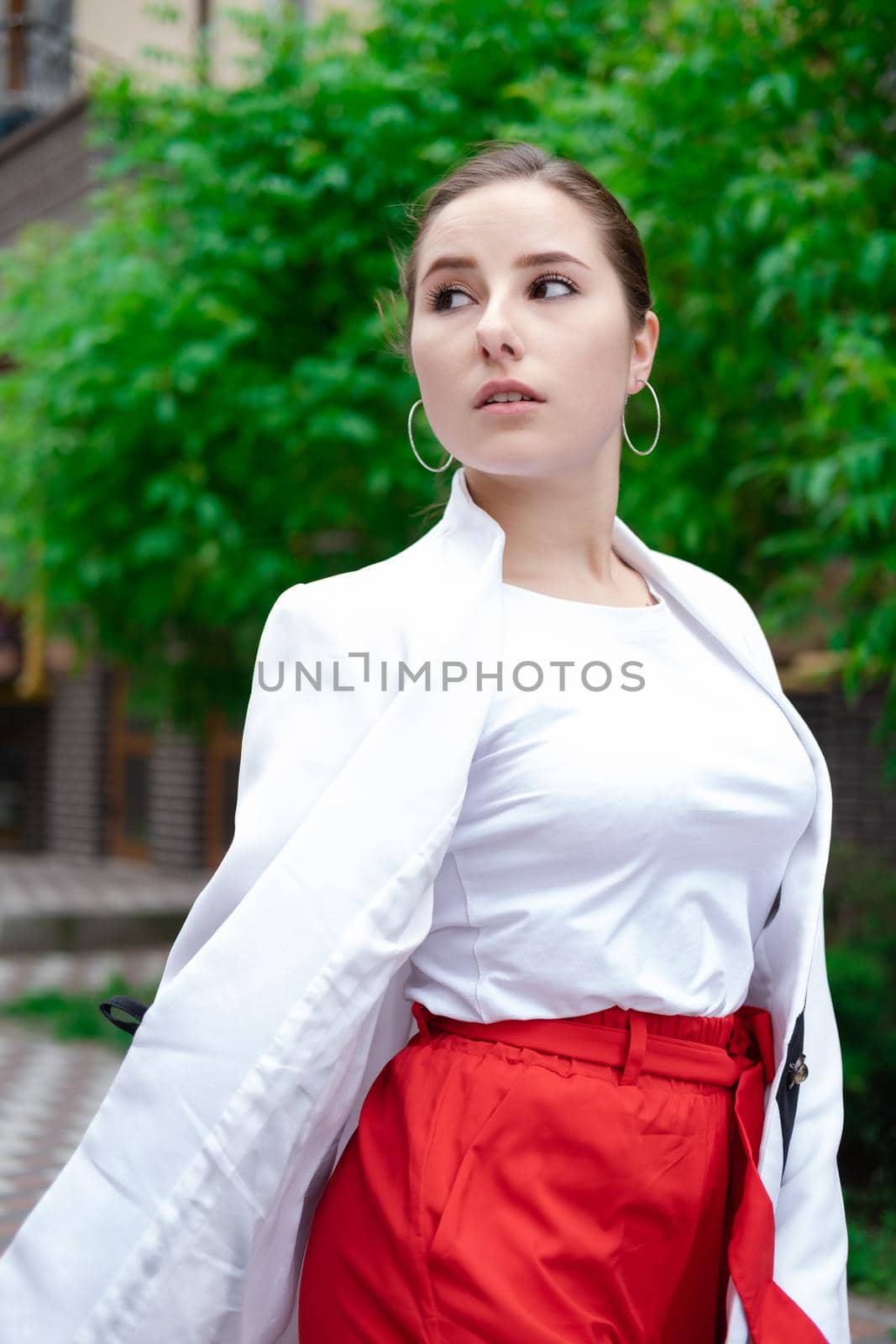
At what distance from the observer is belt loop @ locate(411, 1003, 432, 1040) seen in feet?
4.83

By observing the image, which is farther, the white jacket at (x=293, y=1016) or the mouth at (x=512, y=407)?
the mouth at (x=512, y=407)

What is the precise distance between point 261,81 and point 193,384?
1668 millimetres

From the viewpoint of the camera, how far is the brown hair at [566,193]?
1.55m

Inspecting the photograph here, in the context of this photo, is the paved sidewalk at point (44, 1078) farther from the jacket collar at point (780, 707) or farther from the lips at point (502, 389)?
the lips at point (502, 389)

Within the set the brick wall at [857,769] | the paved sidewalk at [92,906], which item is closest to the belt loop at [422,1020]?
the brick wall at [857,769]

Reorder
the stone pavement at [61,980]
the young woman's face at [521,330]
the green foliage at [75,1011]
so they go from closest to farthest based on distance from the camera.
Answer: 1. the young woman's face at [521,330]
2. the stone pavement at [61,980]
3. the green foliage at [75,1011]

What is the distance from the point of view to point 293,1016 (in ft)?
4.26

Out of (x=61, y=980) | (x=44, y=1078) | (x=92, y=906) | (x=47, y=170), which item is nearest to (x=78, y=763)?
(x=92, y=906)

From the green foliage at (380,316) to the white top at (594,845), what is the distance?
7.12 feet

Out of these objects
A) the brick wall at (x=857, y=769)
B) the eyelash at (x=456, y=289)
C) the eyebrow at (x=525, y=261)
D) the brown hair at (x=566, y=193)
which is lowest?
the brick wall at (x=857, y=769)

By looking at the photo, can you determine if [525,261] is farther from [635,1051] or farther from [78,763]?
[78,763]

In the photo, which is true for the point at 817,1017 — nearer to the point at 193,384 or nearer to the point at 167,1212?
the point at 167,1212

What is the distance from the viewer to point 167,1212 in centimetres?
127

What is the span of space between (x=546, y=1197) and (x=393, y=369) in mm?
4837
